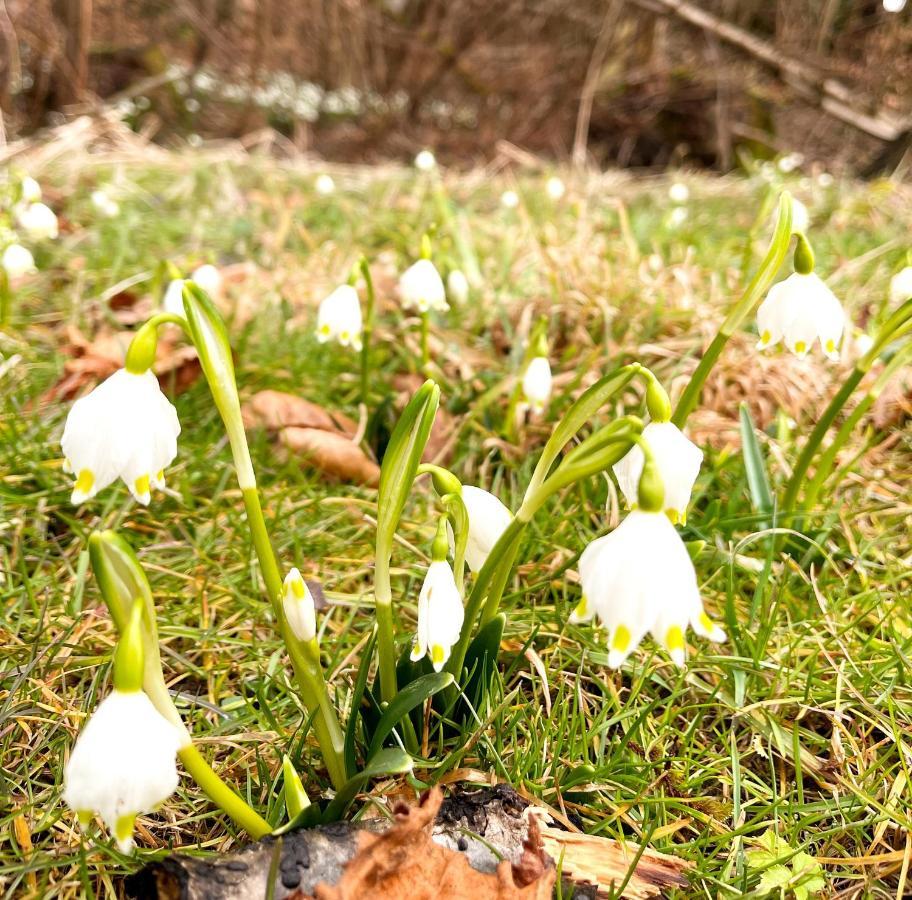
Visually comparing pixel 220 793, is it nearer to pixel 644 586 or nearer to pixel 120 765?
pixel 120 765

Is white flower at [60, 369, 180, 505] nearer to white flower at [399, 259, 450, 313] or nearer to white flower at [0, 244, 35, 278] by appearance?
white flower at [399, 259, 450, 313]

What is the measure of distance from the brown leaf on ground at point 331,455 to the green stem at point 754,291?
2.56ft

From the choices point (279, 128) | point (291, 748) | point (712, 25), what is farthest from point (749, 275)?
point (279, 128)

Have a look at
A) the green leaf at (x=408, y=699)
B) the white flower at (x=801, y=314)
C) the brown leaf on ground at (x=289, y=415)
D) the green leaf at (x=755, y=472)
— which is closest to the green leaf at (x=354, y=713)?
the green leaf at (x=408, y=699)

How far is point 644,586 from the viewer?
0.79 m

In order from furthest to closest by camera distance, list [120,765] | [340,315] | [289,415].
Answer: [289,415] → [340,315] → [120,765]

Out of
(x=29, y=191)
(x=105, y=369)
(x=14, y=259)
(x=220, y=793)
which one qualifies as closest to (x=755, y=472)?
(x=220, y=793)

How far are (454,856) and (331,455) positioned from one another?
106cm

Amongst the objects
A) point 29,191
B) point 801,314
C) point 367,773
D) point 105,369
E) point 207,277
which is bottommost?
point 105,369

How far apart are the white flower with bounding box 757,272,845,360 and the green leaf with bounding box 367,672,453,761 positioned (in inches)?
26.4

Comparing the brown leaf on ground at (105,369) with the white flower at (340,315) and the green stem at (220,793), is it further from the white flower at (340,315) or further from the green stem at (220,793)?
the green stem at (220,793)

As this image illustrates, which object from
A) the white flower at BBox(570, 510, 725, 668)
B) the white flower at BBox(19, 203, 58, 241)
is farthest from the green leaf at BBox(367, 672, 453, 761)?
the white flower at BBox(19, 203, 58, 241)

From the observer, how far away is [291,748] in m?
1.14

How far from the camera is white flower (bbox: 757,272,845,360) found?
4.07 feet
